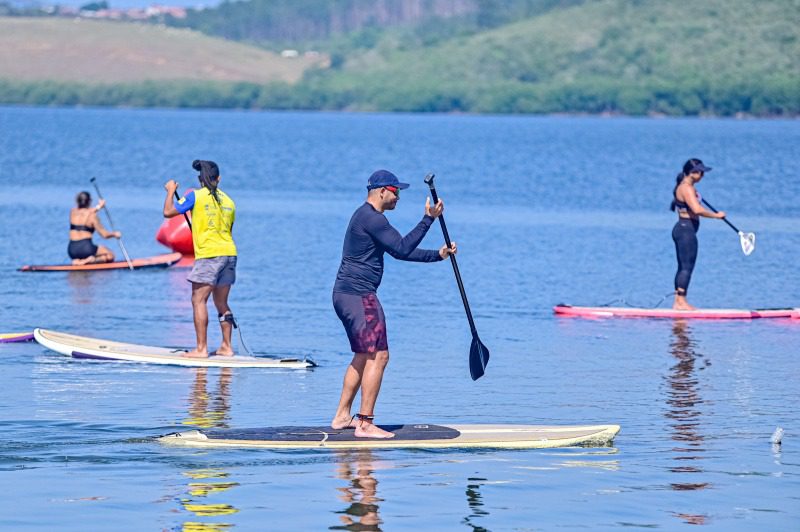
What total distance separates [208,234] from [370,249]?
13.8 feet

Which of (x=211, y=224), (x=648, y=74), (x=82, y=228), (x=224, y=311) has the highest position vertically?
(x=648, y=74)

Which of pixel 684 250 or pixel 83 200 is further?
pixel 83 200

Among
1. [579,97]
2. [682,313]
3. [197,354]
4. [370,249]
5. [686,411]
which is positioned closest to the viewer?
[370,249]

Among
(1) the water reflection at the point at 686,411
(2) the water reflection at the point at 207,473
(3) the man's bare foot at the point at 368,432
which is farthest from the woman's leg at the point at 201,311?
(1) the water reflection at the point at 686,411

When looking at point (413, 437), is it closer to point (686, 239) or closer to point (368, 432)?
point (368, 432)

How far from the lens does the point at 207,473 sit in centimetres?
1237

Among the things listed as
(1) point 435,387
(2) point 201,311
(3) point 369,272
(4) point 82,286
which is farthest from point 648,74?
(3) point 369,272

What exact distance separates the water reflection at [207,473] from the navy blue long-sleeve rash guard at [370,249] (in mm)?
1777

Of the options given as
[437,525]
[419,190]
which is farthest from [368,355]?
[419,190]

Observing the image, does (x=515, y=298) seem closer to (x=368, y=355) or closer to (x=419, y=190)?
(x=368, y=355)

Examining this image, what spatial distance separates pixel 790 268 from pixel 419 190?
29772mm

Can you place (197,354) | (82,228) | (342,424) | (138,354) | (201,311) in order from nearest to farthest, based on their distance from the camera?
(342,424), (201,311), (197,354), (138,354), (82,228)

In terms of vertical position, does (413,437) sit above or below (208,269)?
below

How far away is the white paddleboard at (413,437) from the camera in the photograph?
1304cm
